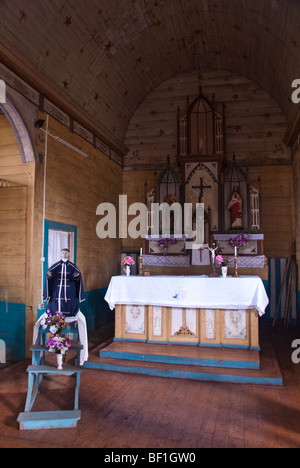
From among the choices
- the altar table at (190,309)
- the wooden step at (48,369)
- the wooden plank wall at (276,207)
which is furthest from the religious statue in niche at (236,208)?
the wooden step at (48,369)

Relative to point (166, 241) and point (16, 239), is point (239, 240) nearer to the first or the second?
point (166, 241)

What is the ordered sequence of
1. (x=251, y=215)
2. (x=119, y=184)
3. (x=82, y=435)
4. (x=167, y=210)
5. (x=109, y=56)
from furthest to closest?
(x=119, y=184) → (x=167, y=210) → (x=251, y=215) → (x=109, y=56) → (x=82, y=435)

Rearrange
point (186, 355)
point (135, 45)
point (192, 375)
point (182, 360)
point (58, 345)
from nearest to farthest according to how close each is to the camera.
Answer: point (58, 345)
point (192, 375)
point (182, 360)
point (186, 355)
point (135, 45)

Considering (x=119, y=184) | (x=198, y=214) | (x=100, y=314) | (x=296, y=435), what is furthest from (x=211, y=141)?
(x=296, y=435)

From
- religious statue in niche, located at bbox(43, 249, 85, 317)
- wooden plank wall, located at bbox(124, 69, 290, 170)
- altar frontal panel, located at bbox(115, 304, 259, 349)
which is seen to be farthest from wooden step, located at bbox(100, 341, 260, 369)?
wooden plank wall, located at bbox(124, 69, 290, 170)

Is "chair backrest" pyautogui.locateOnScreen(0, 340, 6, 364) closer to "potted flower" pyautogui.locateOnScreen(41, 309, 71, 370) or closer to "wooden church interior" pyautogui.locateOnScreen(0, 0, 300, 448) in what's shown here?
"wooden church interior" pyautogui.locateOnScreen(0, 0, 300, 448)

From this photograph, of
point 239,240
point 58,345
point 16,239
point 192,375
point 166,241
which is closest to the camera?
point 58,345

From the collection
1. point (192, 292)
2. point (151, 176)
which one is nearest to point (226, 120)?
point (151, 176)

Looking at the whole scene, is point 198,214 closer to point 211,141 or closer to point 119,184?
point 211,141

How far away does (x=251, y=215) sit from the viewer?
8430 mm

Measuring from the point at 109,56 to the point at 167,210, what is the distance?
3793 millimetres

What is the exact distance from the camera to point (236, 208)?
8586mm

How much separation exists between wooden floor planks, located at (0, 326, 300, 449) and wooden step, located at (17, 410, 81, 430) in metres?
0.07

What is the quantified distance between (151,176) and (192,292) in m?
4.91
